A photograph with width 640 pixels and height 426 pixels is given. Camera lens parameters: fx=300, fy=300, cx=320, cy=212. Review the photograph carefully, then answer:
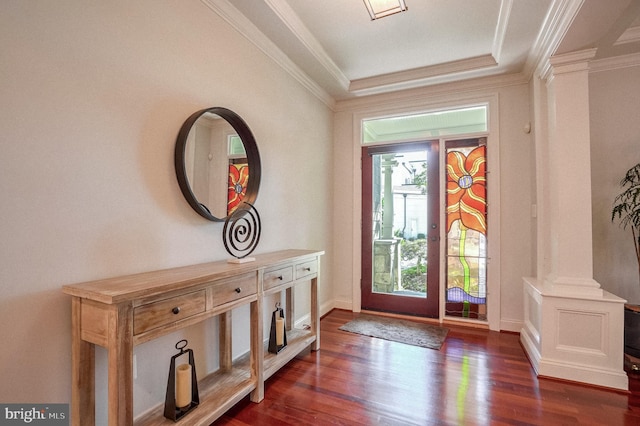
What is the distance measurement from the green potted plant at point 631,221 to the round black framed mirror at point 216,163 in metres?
3.11

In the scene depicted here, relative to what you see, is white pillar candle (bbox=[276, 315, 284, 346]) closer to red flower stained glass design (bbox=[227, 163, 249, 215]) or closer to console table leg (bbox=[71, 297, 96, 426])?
red flower stained glass design (bbox=[227, 163, 249, 215])

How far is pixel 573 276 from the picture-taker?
2371mm

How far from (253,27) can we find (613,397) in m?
3.82

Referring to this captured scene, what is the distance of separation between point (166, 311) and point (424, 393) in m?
1.78

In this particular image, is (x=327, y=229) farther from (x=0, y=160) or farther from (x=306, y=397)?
(x=0, y=160)

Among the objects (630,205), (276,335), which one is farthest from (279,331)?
(630,205)

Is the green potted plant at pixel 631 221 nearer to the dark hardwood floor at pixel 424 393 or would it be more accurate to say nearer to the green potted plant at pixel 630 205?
the green potted plant at pixel 630 205

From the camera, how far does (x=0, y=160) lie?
1.14m

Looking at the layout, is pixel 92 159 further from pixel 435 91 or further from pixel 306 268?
pixel 435 91

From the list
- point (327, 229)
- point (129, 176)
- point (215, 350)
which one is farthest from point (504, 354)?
→ point (129, 176)

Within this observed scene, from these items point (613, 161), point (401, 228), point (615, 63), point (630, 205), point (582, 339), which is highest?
point (615, 63)

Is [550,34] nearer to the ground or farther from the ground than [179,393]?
farther from the ground

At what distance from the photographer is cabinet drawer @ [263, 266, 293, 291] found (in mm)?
2105

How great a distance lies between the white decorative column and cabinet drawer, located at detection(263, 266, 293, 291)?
6.68ft
